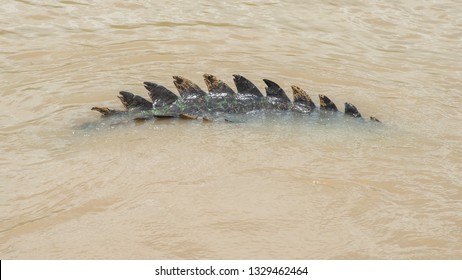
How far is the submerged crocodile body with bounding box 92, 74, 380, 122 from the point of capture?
6.36m

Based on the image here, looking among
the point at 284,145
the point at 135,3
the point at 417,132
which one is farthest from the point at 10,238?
the point at 135,3

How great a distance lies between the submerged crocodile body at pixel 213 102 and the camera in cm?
→ 636

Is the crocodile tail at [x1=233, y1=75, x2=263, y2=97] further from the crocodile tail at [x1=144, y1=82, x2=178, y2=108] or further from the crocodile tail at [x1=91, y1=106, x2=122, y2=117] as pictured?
the crocodile tail at [x1=91, y1=106, x2=122, y2=117]

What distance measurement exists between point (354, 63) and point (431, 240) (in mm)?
4039

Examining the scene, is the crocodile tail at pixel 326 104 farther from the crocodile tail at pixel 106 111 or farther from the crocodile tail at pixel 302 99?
the crocodile tail at pixel 106 111

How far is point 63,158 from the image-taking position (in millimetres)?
5562

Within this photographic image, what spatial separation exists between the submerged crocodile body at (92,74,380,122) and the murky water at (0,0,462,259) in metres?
0.17

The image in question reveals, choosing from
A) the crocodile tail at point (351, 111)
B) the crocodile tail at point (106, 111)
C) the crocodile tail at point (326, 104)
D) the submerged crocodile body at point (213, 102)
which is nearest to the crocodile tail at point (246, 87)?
the submerged crocodile body at point (213, 102)

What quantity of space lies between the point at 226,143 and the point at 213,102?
651 millimetres

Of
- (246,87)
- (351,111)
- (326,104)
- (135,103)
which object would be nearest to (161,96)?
(135,103)

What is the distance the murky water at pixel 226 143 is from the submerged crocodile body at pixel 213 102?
0.55 feet

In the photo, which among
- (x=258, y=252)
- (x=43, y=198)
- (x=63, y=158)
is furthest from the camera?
(x=63, y=158)

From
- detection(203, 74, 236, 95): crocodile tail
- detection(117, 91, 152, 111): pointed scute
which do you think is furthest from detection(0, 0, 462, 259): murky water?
detection(203, 74, 236, 95): crocodile tail

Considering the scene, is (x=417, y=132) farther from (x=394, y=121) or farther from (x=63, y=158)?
(x=63, y=158)
